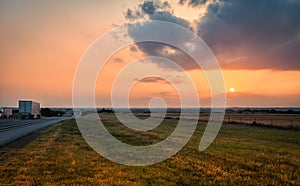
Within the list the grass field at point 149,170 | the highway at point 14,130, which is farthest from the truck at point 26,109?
the grass field at point 149,170

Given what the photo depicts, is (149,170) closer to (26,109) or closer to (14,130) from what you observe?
(14,130)

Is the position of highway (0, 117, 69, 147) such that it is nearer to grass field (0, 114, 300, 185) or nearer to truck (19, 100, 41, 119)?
grass field (0, 114, 300, 185)

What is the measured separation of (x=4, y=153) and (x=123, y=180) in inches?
346

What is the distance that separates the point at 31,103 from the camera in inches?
2768

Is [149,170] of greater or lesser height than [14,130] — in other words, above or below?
below

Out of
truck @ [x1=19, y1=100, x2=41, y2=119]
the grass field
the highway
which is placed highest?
truck @ [x1=19, y1=100, x2=41, y2=119]

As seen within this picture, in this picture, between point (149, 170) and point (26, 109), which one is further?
point (26, 109)

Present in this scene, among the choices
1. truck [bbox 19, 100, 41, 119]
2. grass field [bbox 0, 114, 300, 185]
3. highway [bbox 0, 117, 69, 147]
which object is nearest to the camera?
grass field [bbox 0, 114, 300, 185]

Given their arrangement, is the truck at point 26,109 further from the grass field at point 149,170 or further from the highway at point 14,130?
the grass field at point 149,170

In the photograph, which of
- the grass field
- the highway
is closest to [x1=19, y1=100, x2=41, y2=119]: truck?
the highway

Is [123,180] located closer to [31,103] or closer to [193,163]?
[193,163]

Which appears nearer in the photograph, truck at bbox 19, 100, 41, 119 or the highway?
the highway

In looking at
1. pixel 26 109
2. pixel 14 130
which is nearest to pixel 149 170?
pixel 14 130

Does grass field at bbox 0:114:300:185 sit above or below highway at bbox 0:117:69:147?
below
